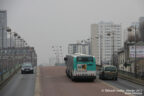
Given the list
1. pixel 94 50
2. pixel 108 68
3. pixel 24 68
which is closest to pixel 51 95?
pixel 108 68

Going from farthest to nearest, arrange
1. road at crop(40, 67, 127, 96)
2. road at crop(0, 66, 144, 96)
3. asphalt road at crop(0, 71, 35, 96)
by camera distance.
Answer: asphalt road at crop(0, 71, 35, 96) → road at crop(0, 66, 144, 96) → road at crop(40, 67, 127, 96)

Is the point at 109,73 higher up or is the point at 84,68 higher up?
the point at 84,68

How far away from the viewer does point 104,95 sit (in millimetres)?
18000

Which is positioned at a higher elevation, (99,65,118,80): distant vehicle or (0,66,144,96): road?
(99,65,118,80): distant vehicle

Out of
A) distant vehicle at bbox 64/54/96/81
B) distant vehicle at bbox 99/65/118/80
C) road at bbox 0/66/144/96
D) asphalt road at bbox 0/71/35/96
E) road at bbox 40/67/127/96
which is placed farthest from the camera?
distant vehicle at bbox 99/65/118/80

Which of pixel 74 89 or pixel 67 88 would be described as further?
pixel 67 88

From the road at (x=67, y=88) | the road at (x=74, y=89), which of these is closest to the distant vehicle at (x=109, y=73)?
the road at (x=67, y=88)

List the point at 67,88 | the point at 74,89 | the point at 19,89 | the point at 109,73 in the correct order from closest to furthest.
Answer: the point at 74,89, the point at 67,88, the point at 19,89, the point at 109,73

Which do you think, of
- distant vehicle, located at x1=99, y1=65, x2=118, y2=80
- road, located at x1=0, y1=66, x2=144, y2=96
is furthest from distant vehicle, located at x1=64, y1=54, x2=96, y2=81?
distant vehicle, located at x1=99, y1=65, x2=118, y2=80

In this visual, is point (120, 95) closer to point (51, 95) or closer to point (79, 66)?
point (51, 95)

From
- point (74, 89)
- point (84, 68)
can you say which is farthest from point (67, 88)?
point (84, 68)

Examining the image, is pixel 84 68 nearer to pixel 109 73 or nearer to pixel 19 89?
pixel 109 73

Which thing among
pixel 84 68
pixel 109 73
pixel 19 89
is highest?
pixel 84 68

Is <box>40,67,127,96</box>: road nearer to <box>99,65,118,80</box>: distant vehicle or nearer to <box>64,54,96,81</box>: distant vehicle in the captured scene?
<box>64,54,96,81</box>: distant vehicle
